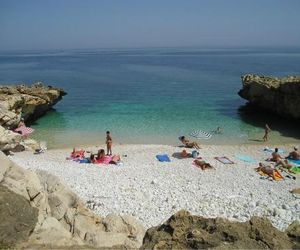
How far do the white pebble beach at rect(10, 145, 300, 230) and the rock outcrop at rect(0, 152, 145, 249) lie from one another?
3.39 metres

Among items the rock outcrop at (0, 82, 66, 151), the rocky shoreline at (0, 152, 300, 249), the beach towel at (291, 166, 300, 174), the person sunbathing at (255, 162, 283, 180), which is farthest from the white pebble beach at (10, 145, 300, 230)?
the rocky shoreline at (0, 152, 300, 249)

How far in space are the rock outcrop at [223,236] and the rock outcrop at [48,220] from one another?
1068mm

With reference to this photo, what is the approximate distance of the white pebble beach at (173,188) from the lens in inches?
561

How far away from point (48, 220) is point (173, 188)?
8.78 m

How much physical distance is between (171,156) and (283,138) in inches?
459

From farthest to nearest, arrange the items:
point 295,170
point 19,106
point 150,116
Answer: point 150,116 → point 19,106 → point 295,170

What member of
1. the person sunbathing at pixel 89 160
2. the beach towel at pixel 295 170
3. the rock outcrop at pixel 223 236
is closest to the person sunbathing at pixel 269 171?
the beach towel at pixel 295 170

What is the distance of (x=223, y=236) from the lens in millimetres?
6832

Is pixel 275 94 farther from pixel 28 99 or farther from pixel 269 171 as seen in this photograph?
pixel 28 99

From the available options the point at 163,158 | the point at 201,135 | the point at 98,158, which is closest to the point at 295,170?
the point at 163,158

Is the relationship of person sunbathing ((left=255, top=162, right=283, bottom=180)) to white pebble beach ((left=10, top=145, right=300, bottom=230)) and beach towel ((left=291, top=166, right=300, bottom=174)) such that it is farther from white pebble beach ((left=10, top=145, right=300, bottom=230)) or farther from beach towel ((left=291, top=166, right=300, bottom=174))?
beach towel ((left=291, top=166, right=300, bottom=174))

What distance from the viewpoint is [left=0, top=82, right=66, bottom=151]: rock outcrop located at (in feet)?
78.0

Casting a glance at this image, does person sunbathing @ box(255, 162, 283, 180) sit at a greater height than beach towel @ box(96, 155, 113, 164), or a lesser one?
greater

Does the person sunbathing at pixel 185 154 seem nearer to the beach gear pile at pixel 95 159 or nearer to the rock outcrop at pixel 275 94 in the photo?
the beach gear pile at pixel 95 159
